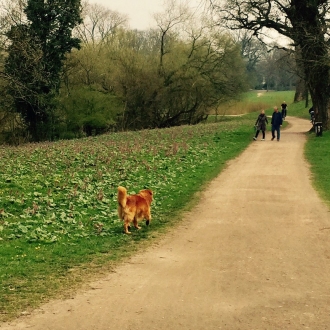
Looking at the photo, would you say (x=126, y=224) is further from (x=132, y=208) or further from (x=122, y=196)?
(x=122, y=196)

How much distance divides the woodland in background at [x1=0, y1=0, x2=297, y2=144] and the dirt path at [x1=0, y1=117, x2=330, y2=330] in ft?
83.0

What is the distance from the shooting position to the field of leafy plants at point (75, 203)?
22.0 feet

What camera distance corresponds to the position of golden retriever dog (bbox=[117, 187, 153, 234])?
8.56m

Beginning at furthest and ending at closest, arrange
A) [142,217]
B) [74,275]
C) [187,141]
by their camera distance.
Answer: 1. [187,141]
2. [142,217]
3. [74,275]

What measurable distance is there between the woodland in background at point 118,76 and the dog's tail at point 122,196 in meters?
25.3

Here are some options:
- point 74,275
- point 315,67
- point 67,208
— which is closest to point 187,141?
point 315,67

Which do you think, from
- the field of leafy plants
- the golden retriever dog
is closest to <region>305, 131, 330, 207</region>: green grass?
the field of leafy plants

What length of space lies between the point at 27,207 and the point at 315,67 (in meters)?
20.7

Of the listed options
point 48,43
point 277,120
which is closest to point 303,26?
point 277,120

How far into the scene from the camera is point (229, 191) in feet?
43.5

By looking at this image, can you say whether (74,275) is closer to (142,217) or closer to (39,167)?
(142,217)

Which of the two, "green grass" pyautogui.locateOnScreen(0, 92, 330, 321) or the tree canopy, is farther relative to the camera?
the tree canopy

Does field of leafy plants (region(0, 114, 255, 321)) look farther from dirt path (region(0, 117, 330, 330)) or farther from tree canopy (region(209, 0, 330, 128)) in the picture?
tree canopy (region(209, 0, 330, 128))

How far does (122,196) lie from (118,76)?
36.2 meters
